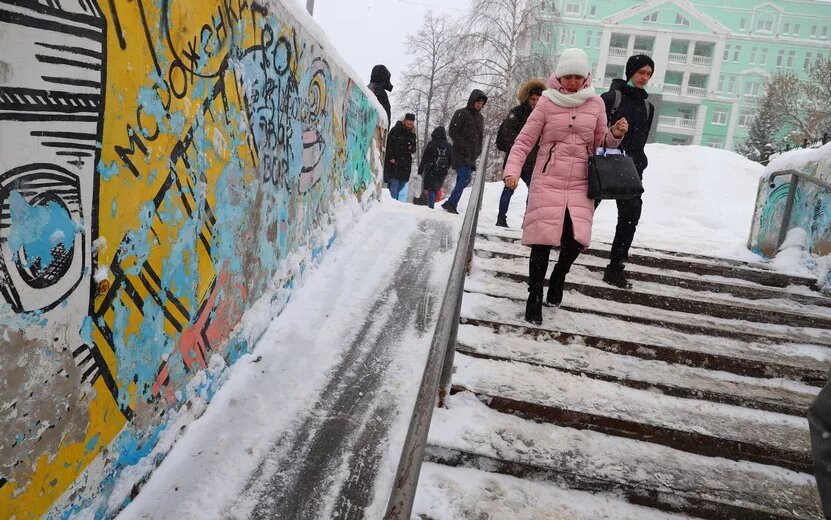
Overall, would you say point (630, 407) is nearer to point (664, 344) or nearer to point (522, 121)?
point (664, 344)

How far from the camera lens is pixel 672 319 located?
338cm

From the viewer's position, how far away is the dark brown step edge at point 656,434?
7.33ft

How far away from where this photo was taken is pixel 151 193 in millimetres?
1822

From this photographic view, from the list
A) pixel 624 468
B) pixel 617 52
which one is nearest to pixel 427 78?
pixel 617 52

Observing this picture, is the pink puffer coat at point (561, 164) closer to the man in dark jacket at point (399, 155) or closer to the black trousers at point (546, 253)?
the black trousers at point (546, 253)

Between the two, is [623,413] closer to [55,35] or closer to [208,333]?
[208,333]

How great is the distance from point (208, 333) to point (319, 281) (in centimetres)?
150

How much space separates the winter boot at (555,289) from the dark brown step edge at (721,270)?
1.34m

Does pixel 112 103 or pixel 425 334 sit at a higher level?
pixel 112 103

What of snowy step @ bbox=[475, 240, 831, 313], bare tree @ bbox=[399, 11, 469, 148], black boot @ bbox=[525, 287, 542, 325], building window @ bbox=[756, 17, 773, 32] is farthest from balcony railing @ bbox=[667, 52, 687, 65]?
black boot @ bbox=[525, 287, 542, 325]

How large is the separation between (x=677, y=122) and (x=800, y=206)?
35.2 m

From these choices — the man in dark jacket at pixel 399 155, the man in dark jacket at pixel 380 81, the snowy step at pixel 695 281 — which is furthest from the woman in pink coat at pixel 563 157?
the man in dark jacket at pixel 399 155

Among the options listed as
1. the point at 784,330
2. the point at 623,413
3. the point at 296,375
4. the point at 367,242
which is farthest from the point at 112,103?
the point at 784,330

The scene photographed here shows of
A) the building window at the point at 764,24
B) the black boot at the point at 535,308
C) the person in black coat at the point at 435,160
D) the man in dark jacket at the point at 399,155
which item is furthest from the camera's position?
the building window at the point at 764,24
